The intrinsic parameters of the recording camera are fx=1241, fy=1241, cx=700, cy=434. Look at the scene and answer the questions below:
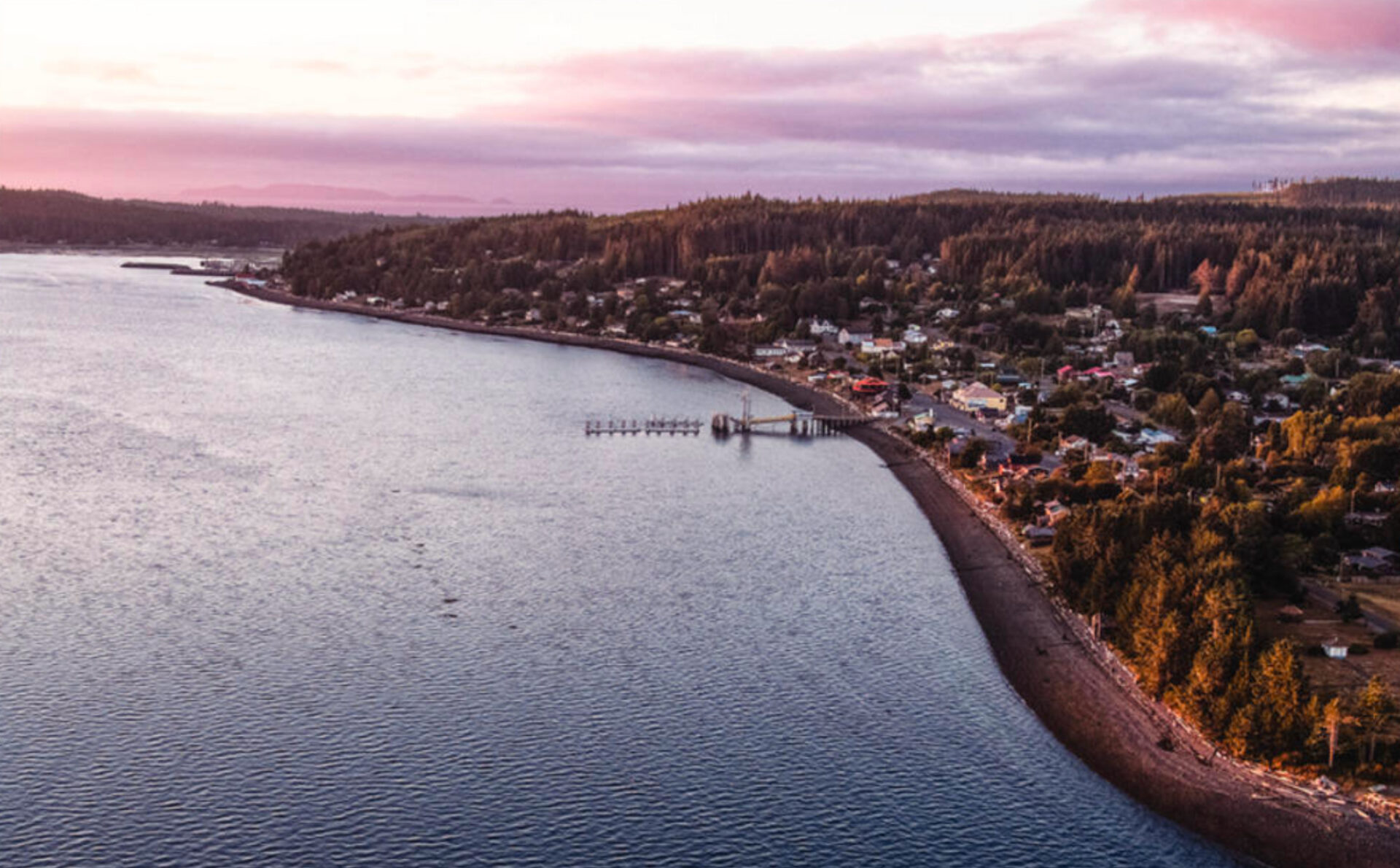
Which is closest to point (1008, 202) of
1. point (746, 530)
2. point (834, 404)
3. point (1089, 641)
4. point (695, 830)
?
point (834, 404)

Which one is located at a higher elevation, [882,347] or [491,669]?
[882,347]

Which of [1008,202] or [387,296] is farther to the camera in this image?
[1008,202]

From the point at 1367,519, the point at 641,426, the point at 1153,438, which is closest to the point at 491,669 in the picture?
the point at 1367,519

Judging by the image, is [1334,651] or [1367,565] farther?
[1367,565]

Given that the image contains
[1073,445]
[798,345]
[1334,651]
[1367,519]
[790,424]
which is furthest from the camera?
[798,345]

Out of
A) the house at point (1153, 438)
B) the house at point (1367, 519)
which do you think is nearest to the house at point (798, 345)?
the house at point (1153, 438)

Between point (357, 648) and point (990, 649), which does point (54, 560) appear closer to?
point (357, 648)

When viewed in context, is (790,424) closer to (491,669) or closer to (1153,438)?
(1153,438)

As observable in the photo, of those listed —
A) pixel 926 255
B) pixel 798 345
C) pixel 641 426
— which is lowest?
pixel 641 426
